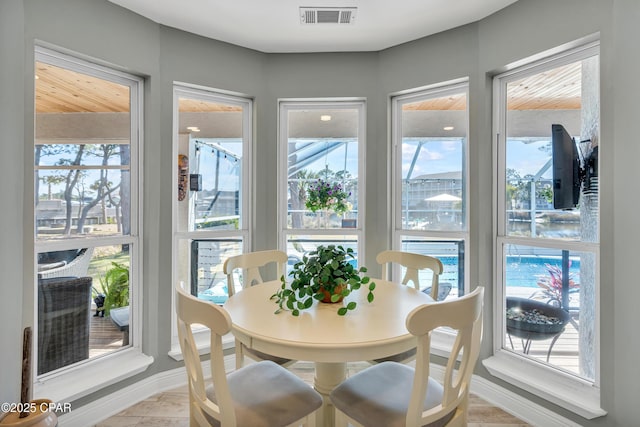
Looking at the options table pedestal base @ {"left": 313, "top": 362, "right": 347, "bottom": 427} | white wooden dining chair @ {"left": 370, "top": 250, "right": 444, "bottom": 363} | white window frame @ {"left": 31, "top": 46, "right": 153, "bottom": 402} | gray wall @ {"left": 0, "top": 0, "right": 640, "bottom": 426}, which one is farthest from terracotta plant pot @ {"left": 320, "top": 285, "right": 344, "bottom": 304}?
white window frame @ {"left": 31, "top": 46, "right": 153, "bottom": 402}

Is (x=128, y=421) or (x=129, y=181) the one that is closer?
(x=128, y=421)

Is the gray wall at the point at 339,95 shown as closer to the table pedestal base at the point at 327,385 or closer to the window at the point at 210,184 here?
the window at the point at 210,184

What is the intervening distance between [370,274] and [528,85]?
1771 mm

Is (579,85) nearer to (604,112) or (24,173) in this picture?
(604,112)

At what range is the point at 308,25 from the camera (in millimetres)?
2320

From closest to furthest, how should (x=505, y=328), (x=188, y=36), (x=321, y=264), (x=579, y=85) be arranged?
(x=321, y=264) < (x=579, y=85) < (x=505, y=328) < (x=188, y=36)

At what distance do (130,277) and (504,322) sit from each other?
2.63m

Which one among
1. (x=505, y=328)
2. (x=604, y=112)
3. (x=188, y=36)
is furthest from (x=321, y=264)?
(x=188, y=36)

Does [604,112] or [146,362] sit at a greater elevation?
[604,112]

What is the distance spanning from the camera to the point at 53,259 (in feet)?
6.43

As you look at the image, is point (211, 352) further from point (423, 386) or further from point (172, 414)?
point (172, 414)

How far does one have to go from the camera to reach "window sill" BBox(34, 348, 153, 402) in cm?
188

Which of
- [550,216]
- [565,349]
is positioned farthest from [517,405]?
[550,216]

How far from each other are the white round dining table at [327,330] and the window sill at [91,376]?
1.01 meters
